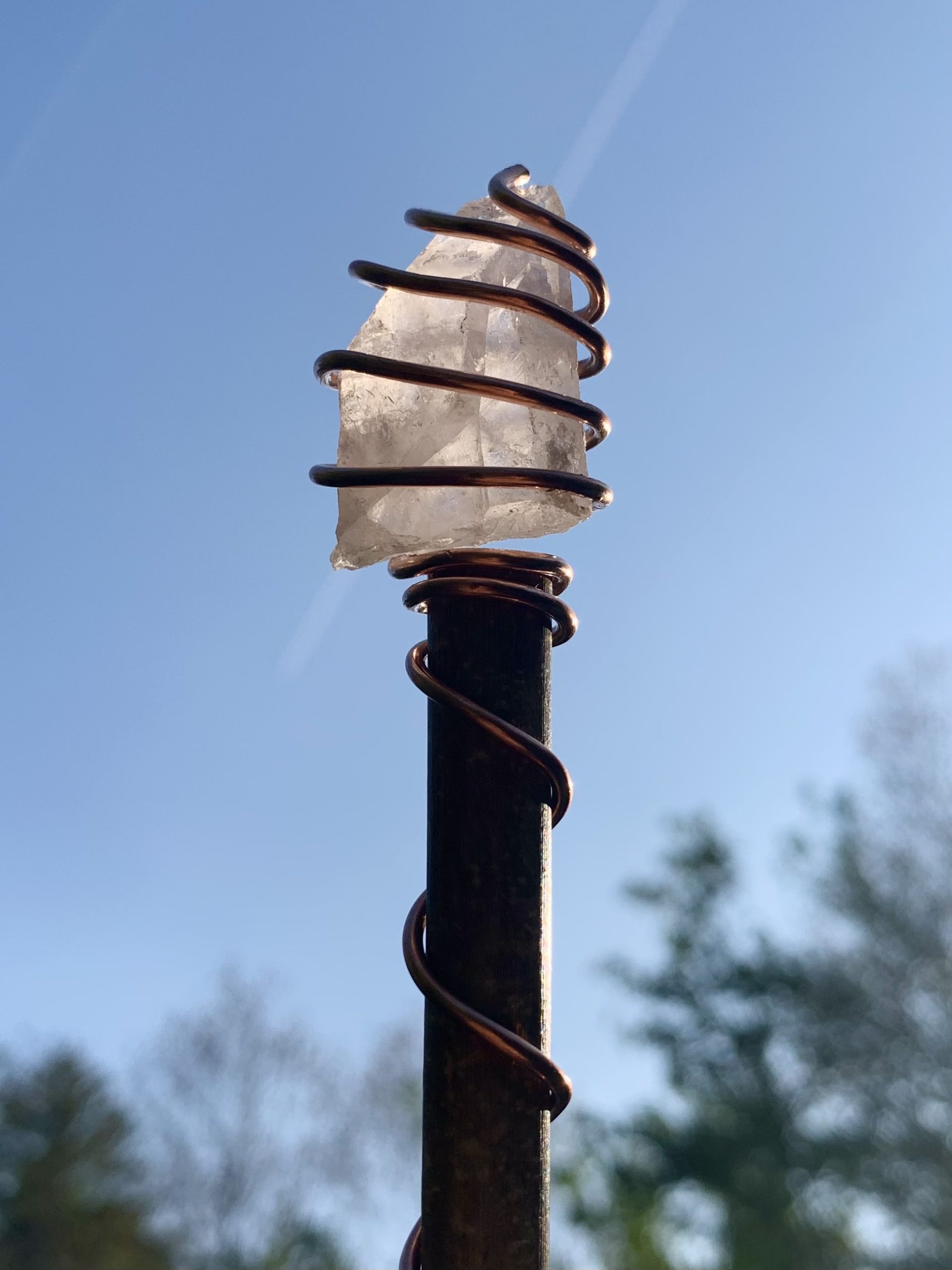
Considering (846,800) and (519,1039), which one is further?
(846,800)

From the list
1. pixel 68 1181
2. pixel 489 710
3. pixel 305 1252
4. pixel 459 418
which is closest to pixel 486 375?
pixel 459 418

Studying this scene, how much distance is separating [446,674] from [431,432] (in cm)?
9

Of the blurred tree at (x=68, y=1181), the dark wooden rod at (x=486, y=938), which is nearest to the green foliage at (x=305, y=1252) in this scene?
the blurred tree at (x=68, y=1181)

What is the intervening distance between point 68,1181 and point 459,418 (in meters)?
8.59

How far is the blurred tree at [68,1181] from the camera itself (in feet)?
24.0

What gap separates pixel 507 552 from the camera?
0.40 meters

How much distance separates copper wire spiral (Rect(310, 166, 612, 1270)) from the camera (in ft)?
1.28

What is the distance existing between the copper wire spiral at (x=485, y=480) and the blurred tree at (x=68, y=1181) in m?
7.83

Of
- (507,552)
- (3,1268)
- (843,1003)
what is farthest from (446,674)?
(3,1268)

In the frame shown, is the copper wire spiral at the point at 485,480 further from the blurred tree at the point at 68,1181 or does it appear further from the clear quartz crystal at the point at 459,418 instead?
the blurred tree at the point at 68,1181

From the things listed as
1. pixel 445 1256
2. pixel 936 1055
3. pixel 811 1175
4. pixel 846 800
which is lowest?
pixel 445 1256

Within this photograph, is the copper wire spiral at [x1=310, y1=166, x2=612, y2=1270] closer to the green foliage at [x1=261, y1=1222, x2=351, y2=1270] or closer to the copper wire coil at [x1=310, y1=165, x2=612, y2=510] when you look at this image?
the copper wire coil at [x1=310, y1=165, x2=612, y2=510]

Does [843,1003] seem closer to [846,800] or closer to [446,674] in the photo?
[846,800]

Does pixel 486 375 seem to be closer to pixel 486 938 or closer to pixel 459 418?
pixel 459 418
